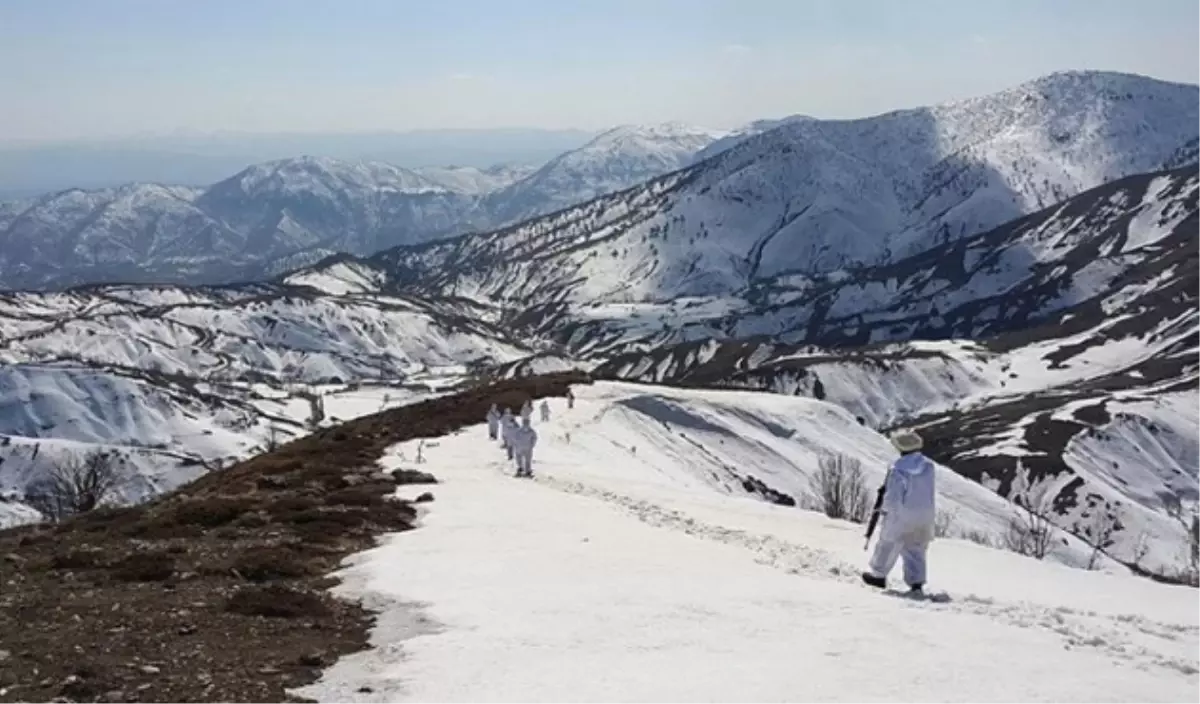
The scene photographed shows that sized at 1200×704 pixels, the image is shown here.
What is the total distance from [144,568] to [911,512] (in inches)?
530

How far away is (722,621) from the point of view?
1432 centimetres

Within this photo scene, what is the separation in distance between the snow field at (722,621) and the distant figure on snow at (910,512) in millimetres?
848

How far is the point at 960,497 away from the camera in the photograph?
83.8 meters

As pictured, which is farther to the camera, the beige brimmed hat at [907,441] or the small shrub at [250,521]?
the small shrub at [250,521]

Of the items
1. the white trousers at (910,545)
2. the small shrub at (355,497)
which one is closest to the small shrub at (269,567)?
the small shrub at (355,497)

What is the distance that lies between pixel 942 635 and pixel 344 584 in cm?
1033

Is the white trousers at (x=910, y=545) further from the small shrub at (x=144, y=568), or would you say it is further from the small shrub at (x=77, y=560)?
the small shrub at (x=77, y=560)

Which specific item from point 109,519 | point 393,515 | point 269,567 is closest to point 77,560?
point 269,567

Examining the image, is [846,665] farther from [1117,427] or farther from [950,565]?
[1117,427]

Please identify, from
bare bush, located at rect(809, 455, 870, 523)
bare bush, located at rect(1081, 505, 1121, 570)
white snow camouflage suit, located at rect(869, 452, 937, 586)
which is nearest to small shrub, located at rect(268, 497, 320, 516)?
white snow camouflage suit, located at rect(869, 452, 937, 586)

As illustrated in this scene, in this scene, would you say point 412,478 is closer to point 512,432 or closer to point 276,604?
point 512,432

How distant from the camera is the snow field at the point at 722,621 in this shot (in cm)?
1121

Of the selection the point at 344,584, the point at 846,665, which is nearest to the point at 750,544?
the point at 344,584

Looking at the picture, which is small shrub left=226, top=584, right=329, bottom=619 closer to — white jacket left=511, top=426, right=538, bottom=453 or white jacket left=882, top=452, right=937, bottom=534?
white jacket left=882, top=452, right=937, bottom=534
